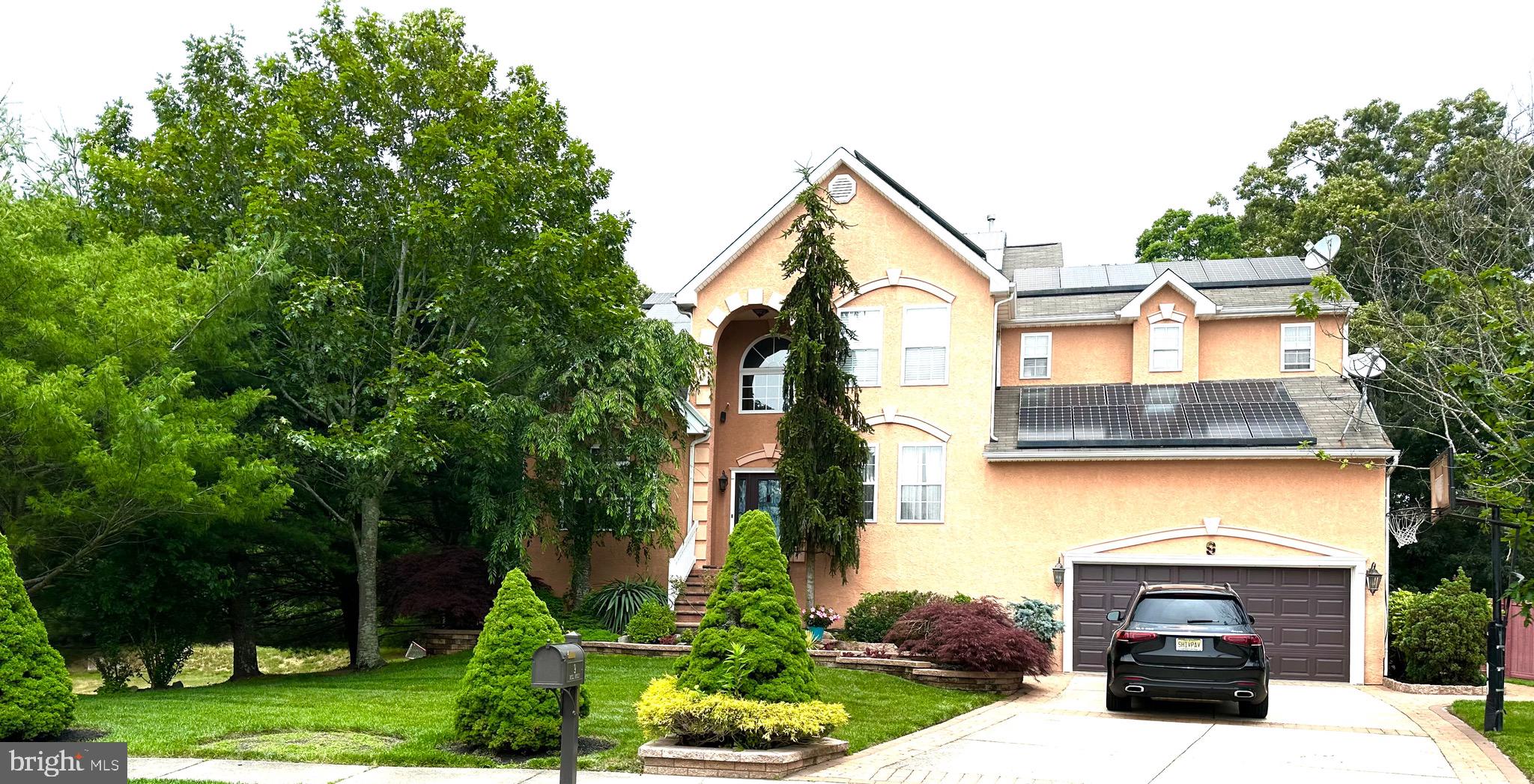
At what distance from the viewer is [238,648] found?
67.3 ft

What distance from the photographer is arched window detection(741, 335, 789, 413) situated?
23.8 metres

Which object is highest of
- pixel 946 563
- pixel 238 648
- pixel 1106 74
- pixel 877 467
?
pixel 1106 74

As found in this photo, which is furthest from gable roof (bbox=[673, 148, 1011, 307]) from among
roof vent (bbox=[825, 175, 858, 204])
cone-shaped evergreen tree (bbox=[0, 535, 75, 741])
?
cone-shaped evergreen tree (bbox=[0, 535, 75, 741])

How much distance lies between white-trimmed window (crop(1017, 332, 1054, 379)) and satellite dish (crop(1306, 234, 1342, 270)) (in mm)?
5576

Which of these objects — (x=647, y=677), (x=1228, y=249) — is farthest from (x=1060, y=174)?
(x=647, y=677)

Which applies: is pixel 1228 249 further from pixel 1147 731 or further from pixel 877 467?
pixel 1147 731

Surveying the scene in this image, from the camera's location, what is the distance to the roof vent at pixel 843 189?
2233 centimetres

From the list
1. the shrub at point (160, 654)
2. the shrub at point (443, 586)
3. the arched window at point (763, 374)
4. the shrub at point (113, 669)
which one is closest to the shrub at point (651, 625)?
the shrub at point (443, 586)

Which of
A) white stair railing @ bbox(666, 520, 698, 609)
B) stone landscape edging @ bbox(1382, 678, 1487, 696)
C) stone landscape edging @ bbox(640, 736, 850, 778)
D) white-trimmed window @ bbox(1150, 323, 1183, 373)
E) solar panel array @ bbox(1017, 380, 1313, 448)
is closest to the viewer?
stone landscape edging @ bbox(640, 736, 850, 778)

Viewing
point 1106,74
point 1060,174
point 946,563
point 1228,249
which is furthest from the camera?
point 1228,249

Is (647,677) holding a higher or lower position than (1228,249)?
lower

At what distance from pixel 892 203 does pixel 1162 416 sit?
661cm

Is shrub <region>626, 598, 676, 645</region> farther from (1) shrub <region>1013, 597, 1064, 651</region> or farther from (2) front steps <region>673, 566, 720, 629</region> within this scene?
(1) shrub <region>1013, 597, 1064, 651</region>

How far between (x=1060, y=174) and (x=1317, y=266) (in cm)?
1032
